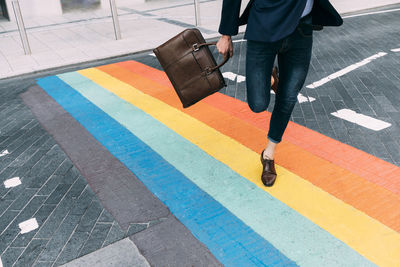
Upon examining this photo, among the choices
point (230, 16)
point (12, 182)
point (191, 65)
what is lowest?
point (12, 182)

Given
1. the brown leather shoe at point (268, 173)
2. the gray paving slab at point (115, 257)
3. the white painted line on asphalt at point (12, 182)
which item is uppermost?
the brown leather shoe at point (268, 173)

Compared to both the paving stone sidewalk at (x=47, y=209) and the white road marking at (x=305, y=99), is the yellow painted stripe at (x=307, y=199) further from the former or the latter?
the white road marking at (x=305, y=99)

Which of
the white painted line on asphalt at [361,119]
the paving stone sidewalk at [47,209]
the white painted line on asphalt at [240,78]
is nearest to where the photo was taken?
the paving stone sidewalk at [47,209]

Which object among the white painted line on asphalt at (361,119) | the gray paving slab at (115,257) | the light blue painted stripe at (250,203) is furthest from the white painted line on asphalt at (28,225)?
the white painted line on asphalt at (361,119)

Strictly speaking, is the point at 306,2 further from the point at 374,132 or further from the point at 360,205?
the point at 374,132

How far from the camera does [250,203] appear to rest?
3250 mm

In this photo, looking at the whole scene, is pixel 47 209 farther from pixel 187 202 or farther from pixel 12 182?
pixel 187 202

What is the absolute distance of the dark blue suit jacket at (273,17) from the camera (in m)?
2.78

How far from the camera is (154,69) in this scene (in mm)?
7215

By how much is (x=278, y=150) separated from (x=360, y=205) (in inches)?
43.8

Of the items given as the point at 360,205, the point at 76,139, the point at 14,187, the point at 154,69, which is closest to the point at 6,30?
the point at 154,69

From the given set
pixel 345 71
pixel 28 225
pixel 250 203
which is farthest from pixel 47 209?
pixel 345 71

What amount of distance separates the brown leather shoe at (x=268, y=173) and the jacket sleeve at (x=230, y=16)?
1.16 m

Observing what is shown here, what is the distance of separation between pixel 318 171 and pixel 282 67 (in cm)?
106
